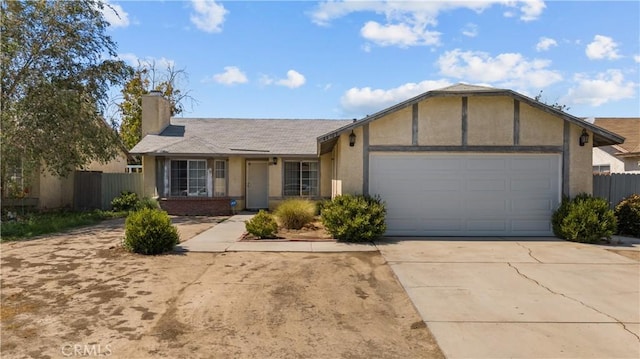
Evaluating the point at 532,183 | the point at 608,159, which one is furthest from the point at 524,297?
the point at 608,159

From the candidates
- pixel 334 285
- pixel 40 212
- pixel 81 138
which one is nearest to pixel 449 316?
pixel 334 285

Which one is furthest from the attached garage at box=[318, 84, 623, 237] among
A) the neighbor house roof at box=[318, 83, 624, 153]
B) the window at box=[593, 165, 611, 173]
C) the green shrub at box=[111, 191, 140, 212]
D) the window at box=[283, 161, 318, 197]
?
the green shrub at box=[111, 191, 140, 212]

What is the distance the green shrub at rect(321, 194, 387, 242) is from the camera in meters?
10.2

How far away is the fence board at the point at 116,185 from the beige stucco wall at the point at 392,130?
43.4 ft

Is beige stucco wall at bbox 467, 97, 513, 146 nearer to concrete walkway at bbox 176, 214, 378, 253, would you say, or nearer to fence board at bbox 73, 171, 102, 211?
concrete walkway at bbox 176, 214, 378, 253

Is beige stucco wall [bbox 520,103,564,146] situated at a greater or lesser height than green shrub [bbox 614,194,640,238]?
greater

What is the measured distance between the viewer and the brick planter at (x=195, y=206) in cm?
1708

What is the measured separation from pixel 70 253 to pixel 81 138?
22.6ft

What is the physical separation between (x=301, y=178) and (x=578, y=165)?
1082 centimetres

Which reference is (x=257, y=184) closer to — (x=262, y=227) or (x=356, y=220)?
(x=262, y=227)

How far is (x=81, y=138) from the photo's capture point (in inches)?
566

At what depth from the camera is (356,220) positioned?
33.1ft

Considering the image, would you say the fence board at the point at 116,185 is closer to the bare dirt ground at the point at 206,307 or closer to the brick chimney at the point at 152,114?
the brick chimney at the point at 152,114

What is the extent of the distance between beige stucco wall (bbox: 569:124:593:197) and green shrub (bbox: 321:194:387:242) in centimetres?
552
